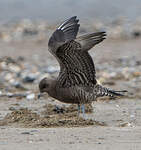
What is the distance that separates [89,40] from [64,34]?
1.88 ft

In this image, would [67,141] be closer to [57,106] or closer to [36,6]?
[57,106]

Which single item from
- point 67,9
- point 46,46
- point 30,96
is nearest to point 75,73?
point 30,96

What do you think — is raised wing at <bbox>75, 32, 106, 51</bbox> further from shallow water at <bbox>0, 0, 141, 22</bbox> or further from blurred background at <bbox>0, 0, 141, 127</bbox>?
shallow water at <bbox>0, 0, 141, 22</bbox>

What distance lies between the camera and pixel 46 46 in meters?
17.2

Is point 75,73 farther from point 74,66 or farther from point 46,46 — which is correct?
point 46,46

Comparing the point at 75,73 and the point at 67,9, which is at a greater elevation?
the point at 67,9

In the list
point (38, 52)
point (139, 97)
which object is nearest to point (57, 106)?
point (139, 97)

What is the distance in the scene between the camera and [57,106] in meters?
8.68

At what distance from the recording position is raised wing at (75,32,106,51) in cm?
790

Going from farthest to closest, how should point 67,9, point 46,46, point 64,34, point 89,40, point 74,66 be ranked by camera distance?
point 67,9, point 46,46, point 64,34, point 74,66, point 89,40

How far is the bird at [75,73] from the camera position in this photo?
26.1 feet

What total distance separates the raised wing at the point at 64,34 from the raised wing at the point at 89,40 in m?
0.20

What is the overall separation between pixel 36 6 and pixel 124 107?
677 inches

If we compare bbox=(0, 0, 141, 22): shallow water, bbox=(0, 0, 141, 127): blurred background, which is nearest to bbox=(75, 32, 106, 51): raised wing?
bbox=(0, 0, 141, 127): blurred background
